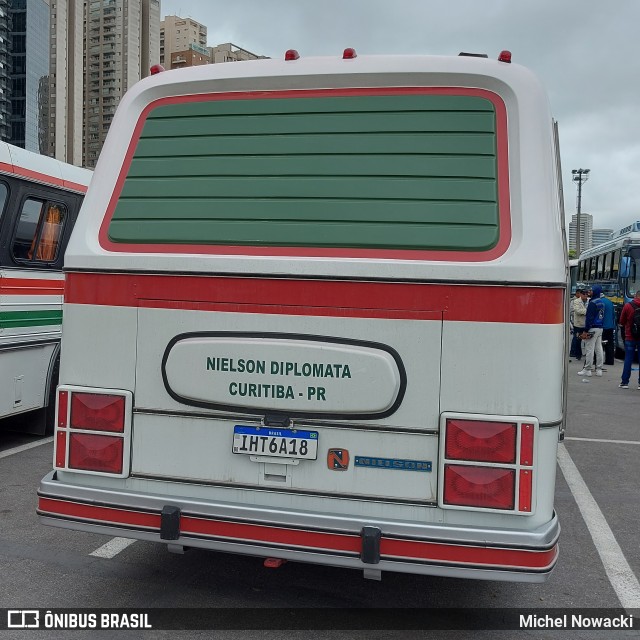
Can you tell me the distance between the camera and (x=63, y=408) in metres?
3.62

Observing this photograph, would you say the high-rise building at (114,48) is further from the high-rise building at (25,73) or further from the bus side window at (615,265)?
the bus side window at (615,265)

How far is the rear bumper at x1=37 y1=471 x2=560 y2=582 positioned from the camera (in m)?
3.07

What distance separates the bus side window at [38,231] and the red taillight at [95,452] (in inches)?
147

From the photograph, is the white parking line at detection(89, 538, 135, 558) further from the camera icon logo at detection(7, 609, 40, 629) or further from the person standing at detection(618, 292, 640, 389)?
the person standing at detection(618, 292, 640, 389)

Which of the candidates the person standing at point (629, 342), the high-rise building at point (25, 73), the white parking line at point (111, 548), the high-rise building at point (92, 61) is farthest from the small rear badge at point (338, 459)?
the high-rise building at point (25, 73)

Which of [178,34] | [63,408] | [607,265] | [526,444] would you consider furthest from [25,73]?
[526,444]

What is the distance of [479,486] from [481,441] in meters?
0.19

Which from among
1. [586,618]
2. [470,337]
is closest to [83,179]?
[470,337]

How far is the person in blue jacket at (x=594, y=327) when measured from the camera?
576 inches

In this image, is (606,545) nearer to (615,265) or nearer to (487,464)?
(487,464)

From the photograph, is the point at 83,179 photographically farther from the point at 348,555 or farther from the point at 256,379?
the point at 348,555

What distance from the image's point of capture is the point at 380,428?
3.27m

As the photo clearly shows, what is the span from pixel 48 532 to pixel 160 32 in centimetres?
16877

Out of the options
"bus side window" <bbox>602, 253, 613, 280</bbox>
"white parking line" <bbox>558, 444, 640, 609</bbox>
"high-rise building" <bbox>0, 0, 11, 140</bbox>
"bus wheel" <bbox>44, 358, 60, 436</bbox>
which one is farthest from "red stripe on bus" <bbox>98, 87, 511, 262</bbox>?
"high-rise building" <bbox>0, 0, 11, 140</bbox>
